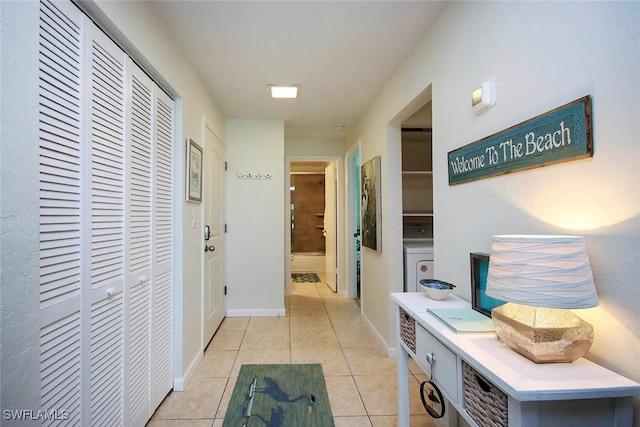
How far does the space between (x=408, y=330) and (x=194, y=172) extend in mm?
1884

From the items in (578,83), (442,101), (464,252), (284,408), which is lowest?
(284,408)

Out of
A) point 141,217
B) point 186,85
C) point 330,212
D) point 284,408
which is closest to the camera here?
point 141,217

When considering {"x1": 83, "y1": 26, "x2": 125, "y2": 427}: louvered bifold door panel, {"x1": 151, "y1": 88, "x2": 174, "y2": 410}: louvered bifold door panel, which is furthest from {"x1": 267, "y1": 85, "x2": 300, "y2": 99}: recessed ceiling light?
{"x1": 83, "y1": 26, "x2": 125, "y2": 427}: louvered bifold door panel

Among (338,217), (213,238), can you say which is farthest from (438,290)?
(338,217)

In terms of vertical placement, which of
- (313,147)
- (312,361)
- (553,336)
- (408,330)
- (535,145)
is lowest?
(312,361)

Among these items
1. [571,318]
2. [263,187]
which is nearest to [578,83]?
[571,318]

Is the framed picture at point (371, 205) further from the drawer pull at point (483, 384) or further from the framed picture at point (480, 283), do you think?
the drawer pull at point (483, 384)

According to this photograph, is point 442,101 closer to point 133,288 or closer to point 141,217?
point 141,217

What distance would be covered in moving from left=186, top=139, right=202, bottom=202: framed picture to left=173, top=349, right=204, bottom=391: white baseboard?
1243 millimetres

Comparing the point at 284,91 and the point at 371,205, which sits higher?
the point at 284,91

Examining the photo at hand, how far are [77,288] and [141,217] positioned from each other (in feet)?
1.86

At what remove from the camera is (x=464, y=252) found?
4.95 ft

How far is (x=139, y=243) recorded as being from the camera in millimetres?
1601

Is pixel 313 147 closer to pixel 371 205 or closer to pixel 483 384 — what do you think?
pixel 371 205
